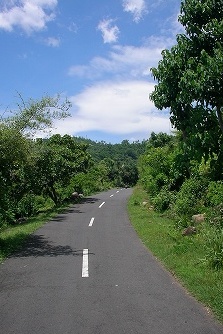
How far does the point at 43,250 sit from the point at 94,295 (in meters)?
5.70

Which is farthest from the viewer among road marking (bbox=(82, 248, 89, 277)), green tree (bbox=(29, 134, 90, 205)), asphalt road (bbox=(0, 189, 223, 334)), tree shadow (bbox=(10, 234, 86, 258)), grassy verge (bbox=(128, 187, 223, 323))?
green tree (bbox=(29, 134, 90, 205))

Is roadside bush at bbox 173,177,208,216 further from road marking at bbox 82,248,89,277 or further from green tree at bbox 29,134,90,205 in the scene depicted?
green tree at bbox 29,134,90,205

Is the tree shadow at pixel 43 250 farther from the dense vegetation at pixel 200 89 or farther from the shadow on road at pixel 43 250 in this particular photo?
the dense vegetation at pixel 200 89

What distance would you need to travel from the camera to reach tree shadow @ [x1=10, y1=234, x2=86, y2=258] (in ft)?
38.3

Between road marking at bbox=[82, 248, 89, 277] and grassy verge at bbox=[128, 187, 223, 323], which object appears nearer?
grassy verge at bbox=[128, 187, 223, 323]

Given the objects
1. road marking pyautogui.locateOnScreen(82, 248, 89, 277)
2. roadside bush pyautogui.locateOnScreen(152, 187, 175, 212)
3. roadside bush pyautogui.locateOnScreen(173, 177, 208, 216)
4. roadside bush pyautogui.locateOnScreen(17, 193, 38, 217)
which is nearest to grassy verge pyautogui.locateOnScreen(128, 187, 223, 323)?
roadside bush pyautogui.locateOnScreen(173, 177, 208, 216)

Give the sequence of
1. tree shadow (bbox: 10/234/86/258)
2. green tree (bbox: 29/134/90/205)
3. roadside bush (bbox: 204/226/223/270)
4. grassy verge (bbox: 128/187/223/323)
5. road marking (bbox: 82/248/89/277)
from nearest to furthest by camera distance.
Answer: grassy verge (bbox: 128/187/223/323) → roadside bush (bbox: 204/226/223/270) → road marking (bbox: 82/248/89/277) → tree shadow (bbox: 10/234/86/258) → green tree (bbox: 29/134/90/205)

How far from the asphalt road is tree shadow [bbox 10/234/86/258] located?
0.03 metres

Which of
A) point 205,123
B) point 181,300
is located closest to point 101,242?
point 205,123

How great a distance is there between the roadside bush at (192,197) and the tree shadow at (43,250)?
6364 mm

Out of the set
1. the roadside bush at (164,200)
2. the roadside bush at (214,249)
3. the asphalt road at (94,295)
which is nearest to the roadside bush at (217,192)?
the roadside bush at (214,249)

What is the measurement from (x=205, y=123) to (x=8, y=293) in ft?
23.7

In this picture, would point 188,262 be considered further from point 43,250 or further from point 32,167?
point 32,167

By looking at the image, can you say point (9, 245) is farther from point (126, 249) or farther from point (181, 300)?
point (181, 300)
